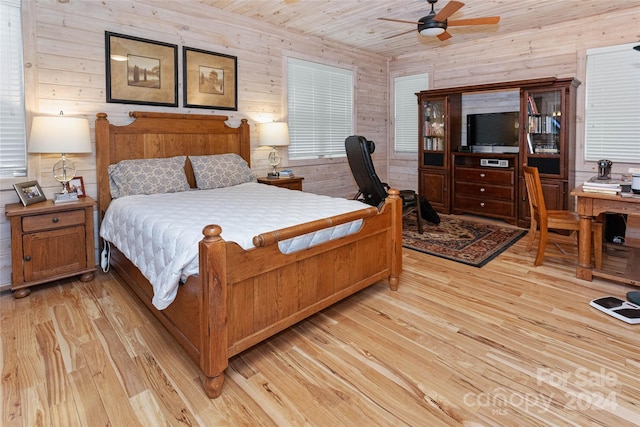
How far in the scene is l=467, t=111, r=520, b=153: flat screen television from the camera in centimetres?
509

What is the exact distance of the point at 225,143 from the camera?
4246mm

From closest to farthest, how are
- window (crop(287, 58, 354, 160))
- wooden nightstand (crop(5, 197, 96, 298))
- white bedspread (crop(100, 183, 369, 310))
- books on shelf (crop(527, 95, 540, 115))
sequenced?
white bedspread (crop(100, 183, 369, 310)) → wooden nightstand (crop(5, 197, 96, 298)) → books on shelf (crop(527, 95, 540, 115)) → window (crop(287, 58, 354, 160))

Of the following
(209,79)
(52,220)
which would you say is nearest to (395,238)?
(52,220)

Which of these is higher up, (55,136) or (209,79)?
(209,79)

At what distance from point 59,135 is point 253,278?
2.18 meters

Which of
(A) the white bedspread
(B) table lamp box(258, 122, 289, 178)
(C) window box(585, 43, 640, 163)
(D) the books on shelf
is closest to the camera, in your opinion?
(A) the white bedspread

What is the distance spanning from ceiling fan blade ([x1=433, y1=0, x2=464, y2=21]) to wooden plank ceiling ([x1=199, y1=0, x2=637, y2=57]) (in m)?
0.52

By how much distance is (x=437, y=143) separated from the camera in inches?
220

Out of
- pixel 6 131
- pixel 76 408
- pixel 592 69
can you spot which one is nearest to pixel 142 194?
pixel 6 131

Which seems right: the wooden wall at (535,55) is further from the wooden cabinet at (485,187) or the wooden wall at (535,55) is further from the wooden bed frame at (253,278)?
the wooden bed frame at (253,278)

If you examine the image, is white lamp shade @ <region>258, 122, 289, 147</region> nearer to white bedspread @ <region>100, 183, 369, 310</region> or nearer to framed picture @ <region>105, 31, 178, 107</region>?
framed picture @ <region>105, 31, 178, 107</region>

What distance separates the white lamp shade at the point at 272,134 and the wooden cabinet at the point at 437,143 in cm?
242

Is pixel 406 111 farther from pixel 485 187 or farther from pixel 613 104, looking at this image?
pixel 613 104

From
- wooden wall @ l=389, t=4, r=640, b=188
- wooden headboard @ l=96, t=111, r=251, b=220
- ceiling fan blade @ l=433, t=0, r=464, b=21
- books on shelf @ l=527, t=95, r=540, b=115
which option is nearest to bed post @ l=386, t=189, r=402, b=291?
ceiling fan blade @ l=433, t=0, r=464, b=21
